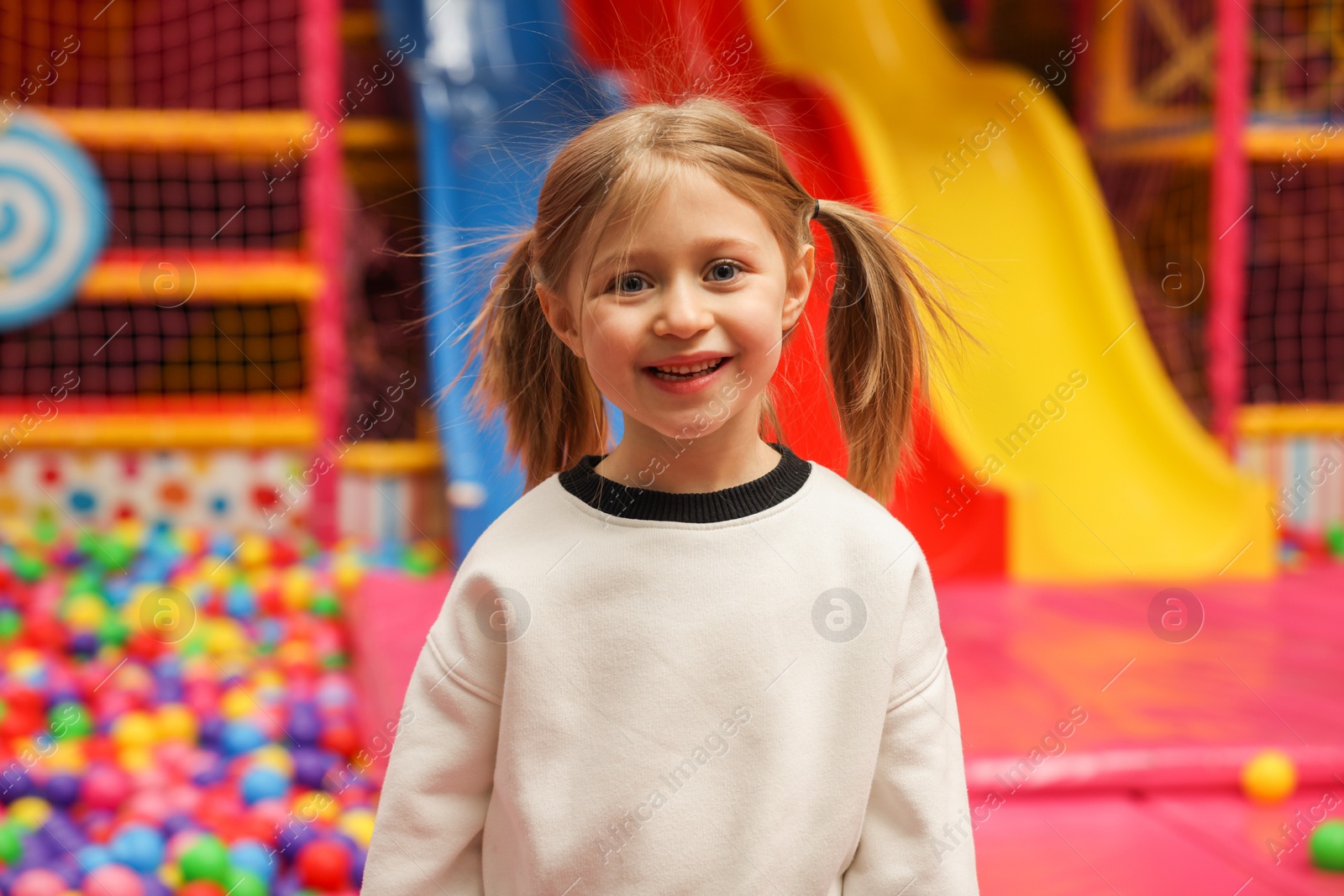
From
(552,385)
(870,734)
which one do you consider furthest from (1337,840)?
(552,385)

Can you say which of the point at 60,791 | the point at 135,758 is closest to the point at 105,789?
the point at 60,791

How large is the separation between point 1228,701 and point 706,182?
1.56m

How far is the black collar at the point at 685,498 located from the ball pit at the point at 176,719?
3.38ft

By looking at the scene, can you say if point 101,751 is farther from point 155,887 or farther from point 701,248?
point 701,248

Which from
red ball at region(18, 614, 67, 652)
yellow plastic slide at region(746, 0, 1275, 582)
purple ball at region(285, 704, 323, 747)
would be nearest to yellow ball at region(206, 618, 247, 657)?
red ball at region(18, 614, 67, 652)

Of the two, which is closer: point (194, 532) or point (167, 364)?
point (194, 532)

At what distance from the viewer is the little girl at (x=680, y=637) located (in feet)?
2.94

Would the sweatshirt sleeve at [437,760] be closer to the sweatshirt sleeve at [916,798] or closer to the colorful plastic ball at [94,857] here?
the sweatshirt sleeve at [916,798]

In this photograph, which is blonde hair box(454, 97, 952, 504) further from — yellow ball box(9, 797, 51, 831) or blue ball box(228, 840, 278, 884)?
yellow ball box(9, 797, 51, 831)

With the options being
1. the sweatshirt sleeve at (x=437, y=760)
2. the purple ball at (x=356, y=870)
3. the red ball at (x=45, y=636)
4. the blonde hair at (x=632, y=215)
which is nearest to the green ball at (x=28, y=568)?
the red ball at (x=45, y=636)

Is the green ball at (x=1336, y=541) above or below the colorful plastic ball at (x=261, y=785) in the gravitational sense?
above

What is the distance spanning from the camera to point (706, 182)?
2.94 ft

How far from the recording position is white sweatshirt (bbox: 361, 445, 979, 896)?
3.00 feet

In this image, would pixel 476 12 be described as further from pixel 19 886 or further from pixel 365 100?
pixel 19 886
